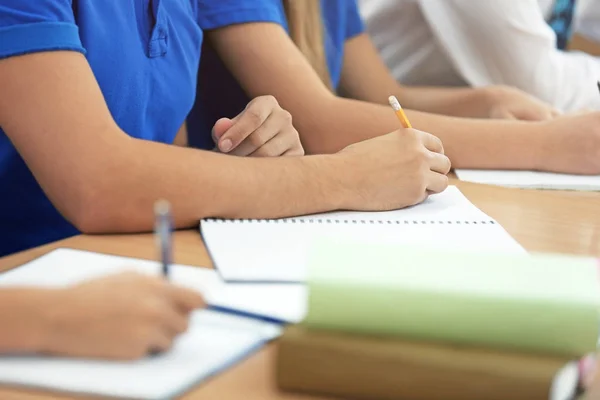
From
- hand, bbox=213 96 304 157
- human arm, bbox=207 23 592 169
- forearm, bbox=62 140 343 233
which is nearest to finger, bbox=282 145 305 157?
hand, bbox=213 96 304 157

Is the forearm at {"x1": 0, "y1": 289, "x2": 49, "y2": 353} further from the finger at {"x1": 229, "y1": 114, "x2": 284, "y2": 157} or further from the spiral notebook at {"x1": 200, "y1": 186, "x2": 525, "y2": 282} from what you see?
the finger at {"x1": 229, "y1": 114, "x2": 284, "y2": 157}

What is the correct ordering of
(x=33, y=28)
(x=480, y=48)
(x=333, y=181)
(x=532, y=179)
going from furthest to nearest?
1. (x=480, y=48)
2. (x=532, y=179)
3. (x=333, y=181)
4. (x=33, y=28)

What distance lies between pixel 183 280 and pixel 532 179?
608 mm

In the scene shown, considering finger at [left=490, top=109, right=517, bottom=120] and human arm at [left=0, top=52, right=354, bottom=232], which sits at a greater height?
human arm at [left=0, top=52, right=354, bottom=232]

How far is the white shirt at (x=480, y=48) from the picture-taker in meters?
1.67

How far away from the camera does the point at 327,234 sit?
793 mm

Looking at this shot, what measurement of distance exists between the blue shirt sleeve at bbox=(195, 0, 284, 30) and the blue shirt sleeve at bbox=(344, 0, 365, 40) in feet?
1.36

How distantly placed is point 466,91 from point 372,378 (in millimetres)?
1114

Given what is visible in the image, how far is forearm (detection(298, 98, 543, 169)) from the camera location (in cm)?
117

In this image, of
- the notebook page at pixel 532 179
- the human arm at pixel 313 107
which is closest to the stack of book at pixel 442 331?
the notebook page at pixel 532 179

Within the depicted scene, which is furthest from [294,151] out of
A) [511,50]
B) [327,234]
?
[511,50]

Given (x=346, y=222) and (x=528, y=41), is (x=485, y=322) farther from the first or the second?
(x=528, y=41)

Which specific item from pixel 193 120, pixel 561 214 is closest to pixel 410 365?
pixel 561 214

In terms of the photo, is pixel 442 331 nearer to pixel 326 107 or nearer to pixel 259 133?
pixel 259 133
